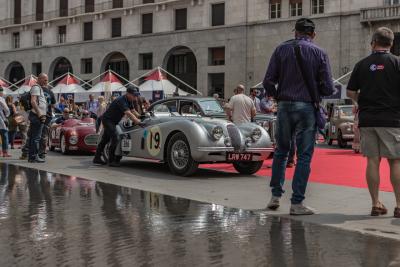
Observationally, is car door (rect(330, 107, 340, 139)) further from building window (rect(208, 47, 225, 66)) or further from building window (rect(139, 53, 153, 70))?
building window (rect(139, 53, 153, 70))

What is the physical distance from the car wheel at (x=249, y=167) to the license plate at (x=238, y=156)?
507mm

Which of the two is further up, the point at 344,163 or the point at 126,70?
the point at 126,70

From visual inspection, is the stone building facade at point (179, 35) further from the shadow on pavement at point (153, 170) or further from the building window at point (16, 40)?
the shadow on pavement at point (153, 170)

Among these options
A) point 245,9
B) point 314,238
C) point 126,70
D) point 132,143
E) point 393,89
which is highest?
point 245,9

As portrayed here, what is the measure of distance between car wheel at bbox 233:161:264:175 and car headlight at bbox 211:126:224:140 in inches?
35.8

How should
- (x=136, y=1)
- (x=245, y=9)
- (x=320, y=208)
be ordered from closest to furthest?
(x=320, y=208)
(x=245, y=9)
(x=136, y=1)

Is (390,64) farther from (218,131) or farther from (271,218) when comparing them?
(218,131)

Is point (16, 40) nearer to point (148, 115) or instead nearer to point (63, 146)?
point (63, 146)

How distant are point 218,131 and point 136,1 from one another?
38045 millimetres

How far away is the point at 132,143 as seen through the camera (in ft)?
34.6

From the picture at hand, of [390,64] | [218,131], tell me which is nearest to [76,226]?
[390,64]

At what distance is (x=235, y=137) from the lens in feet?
30.5

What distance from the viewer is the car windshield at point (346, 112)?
784 inches

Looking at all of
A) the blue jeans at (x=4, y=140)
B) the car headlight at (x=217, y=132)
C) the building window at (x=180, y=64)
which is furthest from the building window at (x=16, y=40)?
the car headlight at (x=217, y=132)
